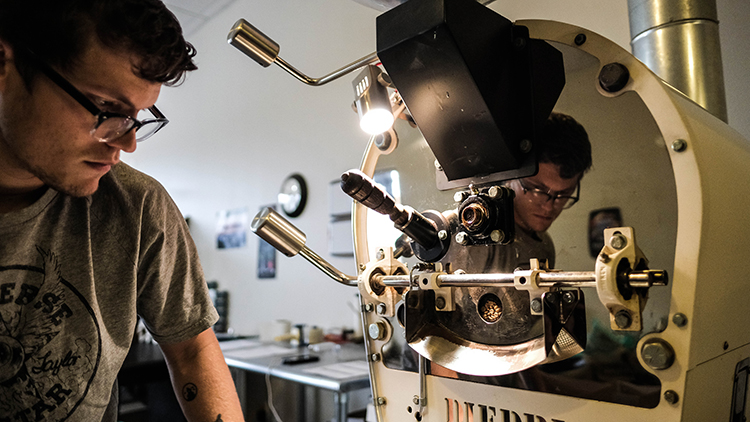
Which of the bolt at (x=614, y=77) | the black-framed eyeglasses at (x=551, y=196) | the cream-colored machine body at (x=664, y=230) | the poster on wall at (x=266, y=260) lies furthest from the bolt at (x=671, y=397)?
the poster on wall at (x=266, y=260)

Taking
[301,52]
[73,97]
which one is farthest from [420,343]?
[301,52]

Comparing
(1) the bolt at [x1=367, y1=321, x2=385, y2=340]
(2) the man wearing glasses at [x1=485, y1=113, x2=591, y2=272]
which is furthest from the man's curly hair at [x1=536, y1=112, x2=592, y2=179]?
(1) the bolt at [x1=367, y1=321, x2=385, y2=340]

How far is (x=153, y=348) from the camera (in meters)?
2.71

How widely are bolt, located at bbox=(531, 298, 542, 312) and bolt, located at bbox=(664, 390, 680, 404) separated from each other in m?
0.17

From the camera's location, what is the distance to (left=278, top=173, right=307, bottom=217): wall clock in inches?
115

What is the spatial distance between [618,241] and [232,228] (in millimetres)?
3267

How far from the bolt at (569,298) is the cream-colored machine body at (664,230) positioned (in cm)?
3

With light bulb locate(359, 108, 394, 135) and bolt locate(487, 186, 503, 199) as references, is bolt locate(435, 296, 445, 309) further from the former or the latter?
light bulb locate(359, 108, 394, 135)

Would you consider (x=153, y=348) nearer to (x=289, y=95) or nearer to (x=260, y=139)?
(x=260, y=139)

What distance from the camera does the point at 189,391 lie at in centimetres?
97

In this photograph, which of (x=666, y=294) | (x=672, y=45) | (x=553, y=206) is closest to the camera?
(x=666, y=294)

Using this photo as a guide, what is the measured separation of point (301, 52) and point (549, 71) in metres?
2.49

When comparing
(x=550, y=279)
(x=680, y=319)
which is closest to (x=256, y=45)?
(x=550, y=279)

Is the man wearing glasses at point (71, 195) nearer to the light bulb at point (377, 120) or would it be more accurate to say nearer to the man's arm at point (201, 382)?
the man's arm at point (201, 382)
